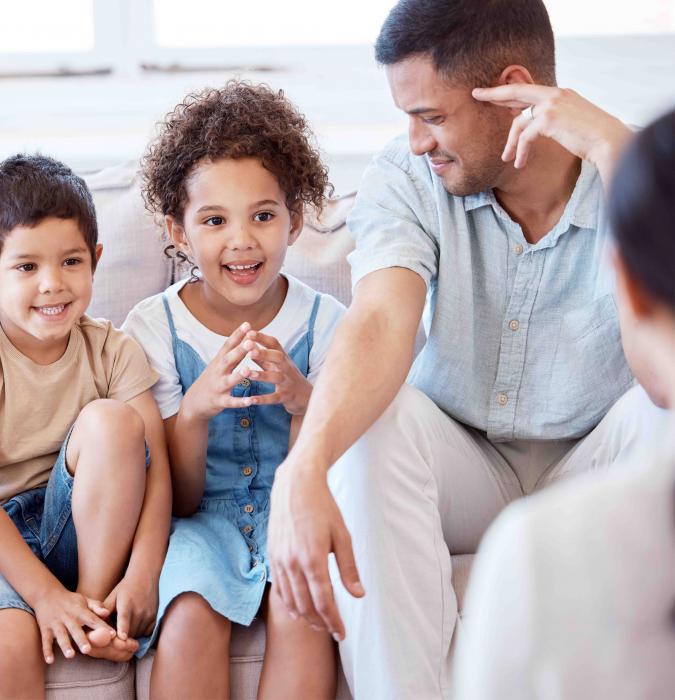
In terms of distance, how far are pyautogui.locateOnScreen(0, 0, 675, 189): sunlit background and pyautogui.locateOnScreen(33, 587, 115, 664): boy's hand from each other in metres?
1.55

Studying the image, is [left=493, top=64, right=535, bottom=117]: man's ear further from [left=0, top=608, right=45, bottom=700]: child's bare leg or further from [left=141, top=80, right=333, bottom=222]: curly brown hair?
[left=0, top=608, right=45, bottom=700]: child's bare leg

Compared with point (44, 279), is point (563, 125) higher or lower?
higher

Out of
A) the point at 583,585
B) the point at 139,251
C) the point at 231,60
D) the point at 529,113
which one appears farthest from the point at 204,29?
the point at 583,585

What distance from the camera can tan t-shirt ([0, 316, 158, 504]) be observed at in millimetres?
1768

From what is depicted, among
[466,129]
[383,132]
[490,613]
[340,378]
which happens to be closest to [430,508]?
[340,378]

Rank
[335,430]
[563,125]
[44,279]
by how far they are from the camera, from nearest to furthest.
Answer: [335,430]
[563,125]
[44,279]

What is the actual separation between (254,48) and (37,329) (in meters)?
1.40

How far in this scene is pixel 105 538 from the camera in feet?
5.36

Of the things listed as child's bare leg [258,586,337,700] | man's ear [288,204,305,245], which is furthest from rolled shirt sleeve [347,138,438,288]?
child's bare leg [258,586,337,700]

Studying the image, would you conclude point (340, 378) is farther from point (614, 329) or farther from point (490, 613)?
point (490, 613)

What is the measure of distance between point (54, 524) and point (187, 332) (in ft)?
1.40

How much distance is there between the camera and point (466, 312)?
1800 mm

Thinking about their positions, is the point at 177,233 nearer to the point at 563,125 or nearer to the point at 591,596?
the point at 563,125

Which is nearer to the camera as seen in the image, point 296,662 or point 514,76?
point 296,662
